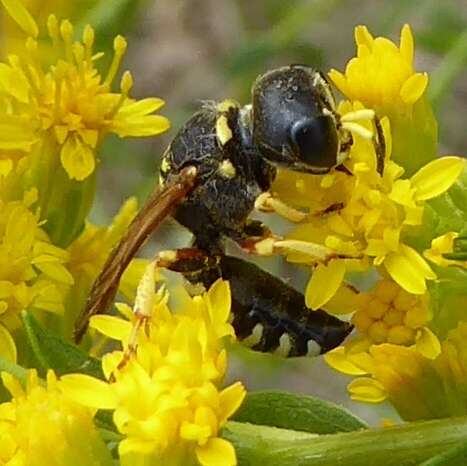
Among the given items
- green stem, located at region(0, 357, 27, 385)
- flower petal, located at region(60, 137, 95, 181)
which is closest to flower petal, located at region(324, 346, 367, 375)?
green stem, located at region(0, 357, 27, 385)

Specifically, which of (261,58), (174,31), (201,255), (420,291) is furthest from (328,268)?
(174,31)

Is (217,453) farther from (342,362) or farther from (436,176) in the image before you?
(436,176)

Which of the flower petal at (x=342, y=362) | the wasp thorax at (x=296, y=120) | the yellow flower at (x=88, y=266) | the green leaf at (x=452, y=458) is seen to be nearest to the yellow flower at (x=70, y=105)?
the yellow flower at (x=88, y=266)

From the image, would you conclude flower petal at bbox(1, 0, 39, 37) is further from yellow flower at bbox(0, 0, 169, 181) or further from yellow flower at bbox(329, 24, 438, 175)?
yellow flower at bbox(329, 24, 438, 175)

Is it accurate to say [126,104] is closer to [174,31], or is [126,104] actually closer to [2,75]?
[2,75]

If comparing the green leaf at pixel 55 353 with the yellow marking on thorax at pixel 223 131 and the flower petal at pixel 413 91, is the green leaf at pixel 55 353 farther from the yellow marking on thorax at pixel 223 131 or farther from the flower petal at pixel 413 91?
the flower petal at pixel 413 91

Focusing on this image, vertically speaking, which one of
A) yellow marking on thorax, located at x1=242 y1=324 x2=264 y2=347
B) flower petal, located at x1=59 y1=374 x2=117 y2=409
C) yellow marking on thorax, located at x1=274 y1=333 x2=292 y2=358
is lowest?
flower petal, located at x1=59 y1=374 x2=117 y2=409

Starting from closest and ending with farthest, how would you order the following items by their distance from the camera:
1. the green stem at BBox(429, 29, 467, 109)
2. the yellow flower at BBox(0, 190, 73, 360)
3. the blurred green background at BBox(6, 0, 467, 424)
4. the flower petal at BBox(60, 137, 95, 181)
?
the yellow flower at BBox(0, 190, 73, 360) < the flower petal at BBox(60, 137, 95, 181) < the green stem at BBox(429, 29, 467, 109) < the blurred green background at BBox(6, 0, 467, 424)
